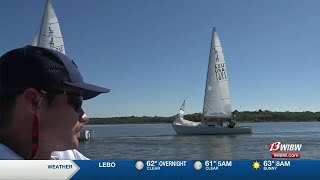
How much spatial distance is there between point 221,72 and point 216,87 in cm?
276

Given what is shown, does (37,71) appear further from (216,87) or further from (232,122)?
(232,122)

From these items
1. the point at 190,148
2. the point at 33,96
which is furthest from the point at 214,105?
the point at 33,96

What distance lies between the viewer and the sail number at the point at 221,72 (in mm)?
69688

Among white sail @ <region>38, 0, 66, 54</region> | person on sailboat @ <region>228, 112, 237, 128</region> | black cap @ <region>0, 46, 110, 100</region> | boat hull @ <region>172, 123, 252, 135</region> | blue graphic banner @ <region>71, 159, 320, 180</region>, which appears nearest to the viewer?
black cap @ <region>0, 46, 110, 100</region>

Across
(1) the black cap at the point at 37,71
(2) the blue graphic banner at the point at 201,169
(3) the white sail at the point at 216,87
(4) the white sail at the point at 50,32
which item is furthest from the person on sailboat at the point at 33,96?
(3) the white sail at the point at 216,87

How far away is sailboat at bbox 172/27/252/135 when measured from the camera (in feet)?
229

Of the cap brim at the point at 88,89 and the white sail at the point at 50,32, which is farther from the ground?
the white sail at the point at 50,32

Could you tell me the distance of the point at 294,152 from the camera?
544 centimetres

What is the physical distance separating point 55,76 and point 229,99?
7218 centimetres

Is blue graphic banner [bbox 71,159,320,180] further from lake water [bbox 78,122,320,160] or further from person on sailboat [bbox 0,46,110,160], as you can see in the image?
lake water [bbox 78,122,320,160]

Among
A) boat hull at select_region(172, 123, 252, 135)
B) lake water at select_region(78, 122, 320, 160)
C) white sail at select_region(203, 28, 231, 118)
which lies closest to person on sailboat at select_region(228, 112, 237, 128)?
boat hull at select_region(172, 123, 252, 135)

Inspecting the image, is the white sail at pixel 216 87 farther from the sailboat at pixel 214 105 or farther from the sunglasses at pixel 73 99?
the sunglasses at pixel 73 99

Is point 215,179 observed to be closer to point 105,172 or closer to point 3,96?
point 105,172

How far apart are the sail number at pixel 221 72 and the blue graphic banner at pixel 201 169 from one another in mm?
66237
